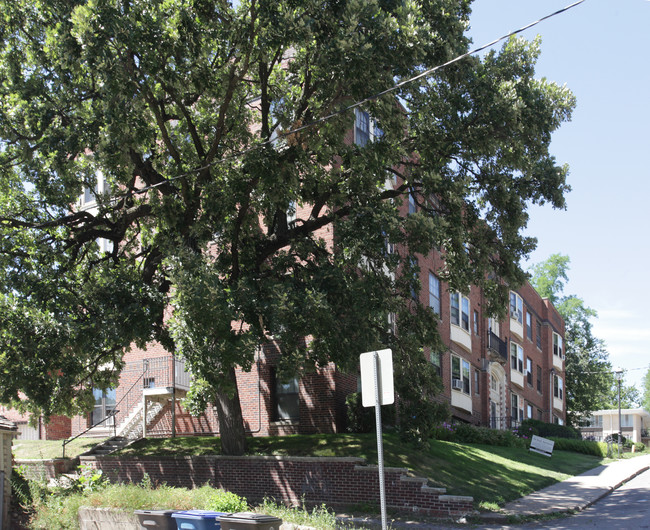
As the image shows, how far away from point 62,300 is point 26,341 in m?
1.27

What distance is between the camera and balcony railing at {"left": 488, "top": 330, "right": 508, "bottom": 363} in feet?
118

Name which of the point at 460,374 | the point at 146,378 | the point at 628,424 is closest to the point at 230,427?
the point at 146,378

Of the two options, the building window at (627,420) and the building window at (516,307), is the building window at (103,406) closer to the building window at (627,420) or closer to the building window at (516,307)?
the building window at (516,307)

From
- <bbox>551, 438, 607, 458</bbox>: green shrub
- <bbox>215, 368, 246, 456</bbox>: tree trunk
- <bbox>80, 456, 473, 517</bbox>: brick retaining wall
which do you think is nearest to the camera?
<bbox>80, 456, 473, 517</bbox>: brick retaining wall

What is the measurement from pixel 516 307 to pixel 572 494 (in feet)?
79.3

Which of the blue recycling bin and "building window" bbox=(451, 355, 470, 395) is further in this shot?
"building window" bbox=(451, 355, 470, 395)

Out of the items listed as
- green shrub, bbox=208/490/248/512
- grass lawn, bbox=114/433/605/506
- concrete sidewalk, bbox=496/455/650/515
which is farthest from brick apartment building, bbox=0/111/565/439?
green shrub, bbox=208/490/248/512

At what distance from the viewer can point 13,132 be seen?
16.2 meters

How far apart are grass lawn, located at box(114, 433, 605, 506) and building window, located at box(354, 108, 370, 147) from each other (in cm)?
1001

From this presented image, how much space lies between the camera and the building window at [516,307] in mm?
41625

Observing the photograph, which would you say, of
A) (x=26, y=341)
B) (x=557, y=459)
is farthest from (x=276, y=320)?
(x=557, y=459)

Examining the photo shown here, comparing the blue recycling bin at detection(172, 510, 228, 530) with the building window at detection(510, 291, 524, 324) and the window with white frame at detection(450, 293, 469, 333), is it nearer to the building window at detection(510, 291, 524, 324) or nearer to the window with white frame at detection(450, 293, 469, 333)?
the window with white frame at detection(450, 293, 469, 333)

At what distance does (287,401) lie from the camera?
22438mm

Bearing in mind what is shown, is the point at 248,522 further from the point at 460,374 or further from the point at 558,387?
the point at 558,387
